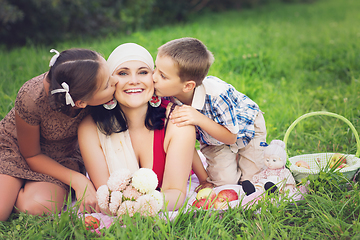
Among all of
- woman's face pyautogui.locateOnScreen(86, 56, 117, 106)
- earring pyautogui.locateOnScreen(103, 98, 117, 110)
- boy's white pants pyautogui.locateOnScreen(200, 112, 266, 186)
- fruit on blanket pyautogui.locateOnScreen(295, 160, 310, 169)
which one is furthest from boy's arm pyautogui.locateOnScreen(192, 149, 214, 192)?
woman's face pyautogui.locateOnScreen(86, 56, 117, 106)

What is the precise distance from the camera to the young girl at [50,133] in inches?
77.0

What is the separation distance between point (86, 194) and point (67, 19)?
20.5ft

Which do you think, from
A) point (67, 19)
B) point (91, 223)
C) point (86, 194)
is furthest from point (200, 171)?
point (67, 19)

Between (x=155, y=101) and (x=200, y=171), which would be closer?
(x=155, y=101)

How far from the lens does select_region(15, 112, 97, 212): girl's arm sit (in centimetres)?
214

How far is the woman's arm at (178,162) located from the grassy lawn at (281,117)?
0.21m

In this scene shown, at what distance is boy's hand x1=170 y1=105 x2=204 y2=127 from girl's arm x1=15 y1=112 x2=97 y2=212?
781 mm

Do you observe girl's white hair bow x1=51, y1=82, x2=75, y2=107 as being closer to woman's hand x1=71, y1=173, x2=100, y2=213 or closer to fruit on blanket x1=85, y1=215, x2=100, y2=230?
woman's hand x1=71, y1=173, x2=100, y2=213

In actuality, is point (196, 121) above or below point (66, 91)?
below

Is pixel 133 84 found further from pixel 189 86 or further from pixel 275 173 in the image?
pixel 275 173

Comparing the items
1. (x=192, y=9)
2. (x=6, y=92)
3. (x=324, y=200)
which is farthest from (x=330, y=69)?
(x=192, y=9)

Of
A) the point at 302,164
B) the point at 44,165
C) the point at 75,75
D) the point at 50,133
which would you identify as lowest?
the point at 302,164

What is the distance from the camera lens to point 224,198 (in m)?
2.23

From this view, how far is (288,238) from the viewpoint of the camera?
71.6 inches
